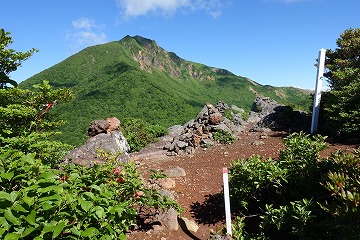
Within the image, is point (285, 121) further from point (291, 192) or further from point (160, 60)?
point (160, 60)

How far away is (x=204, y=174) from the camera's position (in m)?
8.26

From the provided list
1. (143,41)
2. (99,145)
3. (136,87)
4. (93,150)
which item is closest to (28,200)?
(93,150)

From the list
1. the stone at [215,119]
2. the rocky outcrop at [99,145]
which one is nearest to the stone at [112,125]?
the rocky outcrop at [99,145]

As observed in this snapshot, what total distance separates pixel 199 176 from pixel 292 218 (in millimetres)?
4211

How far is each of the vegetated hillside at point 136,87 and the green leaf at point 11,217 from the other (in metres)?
7.09

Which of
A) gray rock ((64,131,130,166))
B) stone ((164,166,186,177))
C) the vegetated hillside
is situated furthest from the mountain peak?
stone ((164,166,186,177))

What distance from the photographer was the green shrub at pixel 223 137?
1186 cm

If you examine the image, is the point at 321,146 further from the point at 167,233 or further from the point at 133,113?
the point at 133,113

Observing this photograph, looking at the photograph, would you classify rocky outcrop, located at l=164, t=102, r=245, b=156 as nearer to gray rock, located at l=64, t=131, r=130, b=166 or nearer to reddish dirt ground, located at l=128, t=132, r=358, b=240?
reddish dirt ground, located at l=128, t=132, r=358, b=240

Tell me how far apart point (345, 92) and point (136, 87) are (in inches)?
1662

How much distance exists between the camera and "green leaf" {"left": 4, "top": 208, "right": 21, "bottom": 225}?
1.67m

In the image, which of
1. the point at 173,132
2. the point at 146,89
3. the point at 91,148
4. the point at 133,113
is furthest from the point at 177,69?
the point at 91,148

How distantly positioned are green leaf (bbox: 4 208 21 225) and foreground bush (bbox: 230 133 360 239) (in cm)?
319

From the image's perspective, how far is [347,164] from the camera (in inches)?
143
